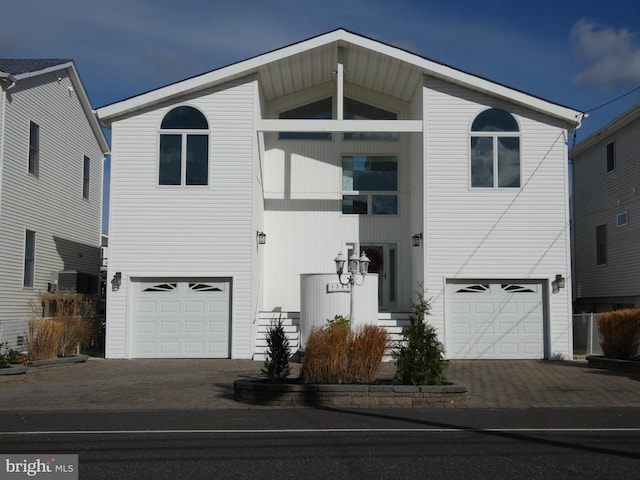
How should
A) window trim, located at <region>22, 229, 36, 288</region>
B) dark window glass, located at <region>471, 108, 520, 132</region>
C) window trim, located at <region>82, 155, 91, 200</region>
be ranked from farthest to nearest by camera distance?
window trim, located at <region>82, 155, 91, 200</region> → window trim, located at <region>22, 229, 36, 288</region> → dark window glass, located at <region>471, 108, 520, 132</region>

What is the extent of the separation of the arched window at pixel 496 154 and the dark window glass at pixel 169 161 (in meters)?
7.49

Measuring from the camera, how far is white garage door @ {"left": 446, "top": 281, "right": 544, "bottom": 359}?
18.5 meters

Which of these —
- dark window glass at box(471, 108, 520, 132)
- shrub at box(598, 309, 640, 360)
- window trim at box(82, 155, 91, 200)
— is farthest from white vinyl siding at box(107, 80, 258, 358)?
shrub at box(598, 309, 640, 360)

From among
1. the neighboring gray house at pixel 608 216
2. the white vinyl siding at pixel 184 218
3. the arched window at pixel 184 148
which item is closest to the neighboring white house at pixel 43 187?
the white vinyl siding at pixel 184 218

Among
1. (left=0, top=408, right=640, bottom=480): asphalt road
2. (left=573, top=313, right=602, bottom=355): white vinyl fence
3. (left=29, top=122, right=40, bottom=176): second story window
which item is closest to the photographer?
(left=0, top=408, right=640, bottom=480): asphalt road

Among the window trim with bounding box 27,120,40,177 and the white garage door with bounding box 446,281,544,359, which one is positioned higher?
the window trim with bounding box 27,120,40,177

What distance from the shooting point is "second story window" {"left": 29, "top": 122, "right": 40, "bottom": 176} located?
2022cm

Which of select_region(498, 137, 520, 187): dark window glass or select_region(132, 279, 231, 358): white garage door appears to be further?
select_region(498, 137, 520, 187): dark window glass

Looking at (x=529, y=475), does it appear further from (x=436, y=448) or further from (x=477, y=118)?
(x=477, y=118)

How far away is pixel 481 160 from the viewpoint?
741 inches

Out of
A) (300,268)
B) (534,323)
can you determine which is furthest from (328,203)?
(534,323)

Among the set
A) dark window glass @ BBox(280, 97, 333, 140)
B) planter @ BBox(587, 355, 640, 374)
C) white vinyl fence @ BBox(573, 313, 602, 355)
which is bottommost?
planter @ BBox(587, 355, 640, 374)

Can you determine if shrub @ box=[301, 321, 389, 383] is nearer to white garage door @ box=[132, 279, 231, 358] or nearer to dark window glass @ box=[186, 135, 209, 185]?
white garage door @ box=[132, 279, 231, 358]

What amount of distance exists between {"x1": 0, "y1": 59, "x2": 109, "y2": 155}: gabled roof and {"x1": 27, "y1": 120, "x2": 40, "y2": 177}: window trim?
4.68ft
